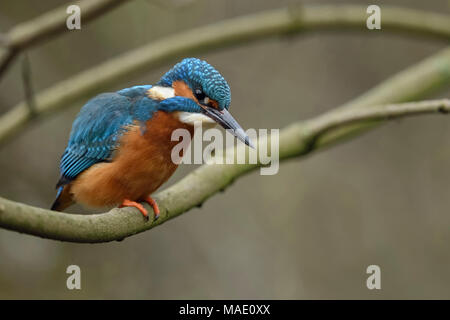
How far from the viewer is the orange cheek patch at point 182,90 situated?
2.43 metres

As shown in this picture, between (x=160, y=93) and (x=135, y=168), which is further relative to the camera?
(x=135, y=168)

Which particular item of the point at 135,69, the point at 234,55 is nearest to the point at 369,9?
the point at 135,69

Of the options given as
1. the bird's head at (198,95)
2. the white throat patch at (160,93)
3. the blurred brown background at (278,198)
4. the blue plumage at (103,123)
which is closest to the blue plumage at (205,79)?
the bird's head at (198,95)

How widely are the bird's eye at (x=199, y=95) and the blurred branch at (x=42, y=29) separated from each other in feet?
3.07

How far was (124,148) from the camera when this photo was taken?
285 cm

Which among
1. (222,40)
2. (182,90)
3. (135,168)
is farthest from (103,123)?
(222,40)

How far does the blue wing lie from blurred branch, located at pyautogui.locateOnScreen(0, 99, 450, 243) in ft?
1.15

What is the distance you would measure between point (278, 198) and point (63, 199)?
2.74 metres

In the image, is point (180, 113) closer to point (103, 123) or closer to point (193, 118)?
point (193, 118)

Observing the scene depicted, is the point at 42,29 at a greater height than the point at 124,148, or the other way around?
the point at 42,29

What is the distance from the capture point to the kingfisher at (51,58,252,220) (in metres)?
2.73

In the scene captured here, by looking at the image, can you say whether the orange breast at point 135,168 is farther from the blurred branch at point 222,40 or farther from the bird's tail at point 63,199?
the blurred branch at point 222,40

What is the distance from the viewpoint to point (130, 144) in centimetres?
283

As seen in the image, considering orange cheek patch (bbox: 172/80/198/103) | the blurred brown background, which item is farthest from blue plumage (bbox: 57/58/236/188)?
the blurred brown background
